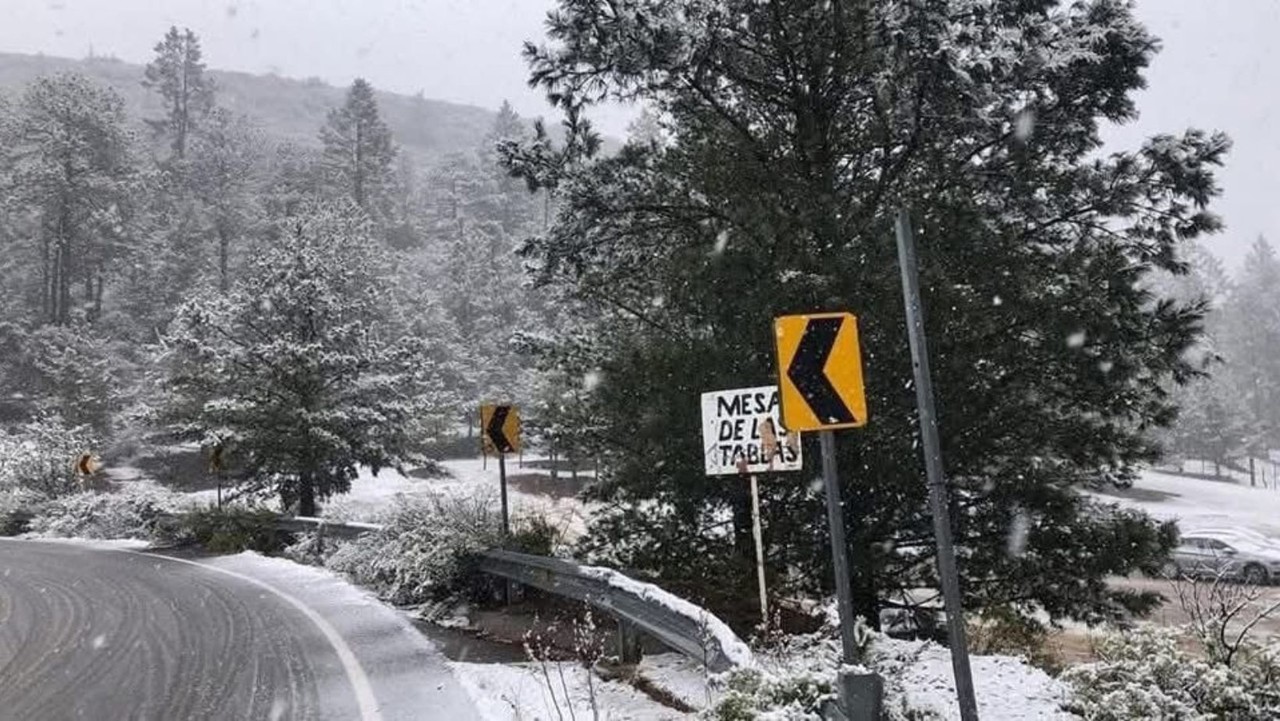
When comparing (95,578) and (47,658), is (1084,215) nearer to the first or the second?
(47,658)

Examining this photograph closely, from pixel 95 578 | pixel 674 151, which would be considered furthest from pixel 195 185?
pixel 674 151

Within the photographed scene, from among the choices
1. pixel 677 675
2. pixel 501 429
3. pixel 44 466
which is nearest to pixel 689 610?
pixel 677 675

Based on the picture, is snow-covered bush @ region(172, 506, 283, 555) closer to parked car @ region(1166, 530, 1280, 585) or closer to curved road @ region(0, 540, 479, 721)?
curved road @ region(0, 540, 479, 721)

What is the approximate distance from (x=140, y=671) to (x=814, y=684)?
6.15 m

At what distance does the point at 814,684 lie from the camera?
5.09 metres

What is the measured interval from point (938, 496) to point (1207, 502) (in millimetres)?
53271

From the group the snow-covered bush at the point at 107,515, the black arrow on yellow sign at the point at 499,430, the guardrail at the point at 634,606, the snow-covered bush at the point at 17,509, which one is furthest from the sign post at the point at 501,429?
the snow-covered bush at the point at 17,509

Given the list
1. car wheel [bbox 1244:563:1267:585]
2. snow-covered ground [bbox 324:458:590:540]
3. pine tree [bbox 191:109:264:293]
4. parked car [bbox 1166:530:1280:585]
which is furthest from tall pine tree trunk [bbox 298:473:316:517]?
pine tree [bbox 191:109:264:293]

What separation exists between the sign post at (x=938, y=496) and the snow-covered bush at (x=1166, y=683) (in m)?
1.60

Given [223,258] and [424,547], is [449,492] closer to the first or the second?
[424,547]

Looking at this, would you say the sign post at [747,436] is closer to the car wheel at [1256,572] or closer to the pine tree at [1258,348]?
the car wheel at [1256,572]

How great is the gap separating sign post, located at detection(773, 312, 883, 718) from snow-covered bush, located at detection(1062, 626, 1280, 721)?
2.13 meters

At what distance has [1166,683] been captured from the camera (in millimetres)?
6215

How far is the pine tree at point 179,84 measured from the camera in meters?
89.8
